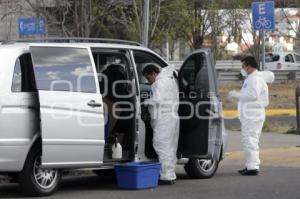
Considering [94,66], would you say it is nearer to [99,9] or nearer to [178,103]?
[178,103]

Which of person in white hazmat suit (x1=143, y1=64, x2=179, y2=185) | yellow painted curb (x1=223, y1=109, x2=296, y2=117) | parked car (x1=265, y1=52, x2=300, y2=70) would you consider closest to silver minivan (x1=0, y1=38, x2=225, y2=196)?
person in white hazmat suit (x1=143, y1=64, x2=179, y2=185)

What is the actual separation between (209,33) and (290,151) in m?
23.4

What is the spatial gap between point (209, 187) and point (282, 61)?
3310 centimetres

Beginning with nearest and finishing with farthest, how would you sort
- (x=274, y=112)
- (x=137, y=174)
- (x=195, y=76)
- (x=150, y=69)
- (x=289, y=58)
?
1. (x=137, y=174)
2. (x=150, y=69)
3. (x=195, y=76)
4. (x=274, y=112)
5. (x=289, y=58)

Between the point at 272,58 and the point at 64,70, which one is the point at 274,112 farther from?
the point at 272,58

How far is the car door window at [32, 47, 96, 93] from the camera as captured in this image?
9.40 metres

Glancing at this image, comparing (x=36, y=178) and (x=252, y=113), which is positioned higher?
(x=252, y=113)

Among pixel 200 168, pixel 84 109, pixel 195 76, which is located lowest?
pixel 200 168

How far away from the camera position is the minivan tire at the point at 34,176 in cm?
935

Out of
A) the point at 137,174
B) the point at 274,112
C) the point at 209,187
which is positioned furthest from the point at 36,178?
the point at 274,112

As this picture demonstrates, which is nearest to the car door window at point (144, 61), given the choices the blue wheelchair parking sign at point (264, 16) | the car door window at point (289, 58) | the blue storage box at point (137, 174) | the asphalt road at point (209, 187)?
the blue storage box at point (137, 174)

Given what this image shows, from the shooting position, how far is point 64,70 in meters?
9.65

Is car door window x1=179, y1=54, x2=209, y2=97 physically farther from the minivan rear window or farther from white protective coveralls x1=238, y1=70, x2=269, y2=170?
the minivan rear window

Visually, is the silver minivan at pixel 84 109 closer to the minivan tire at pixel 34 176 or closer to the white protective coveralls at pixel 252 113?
the minivan tire at pixel 34 176
